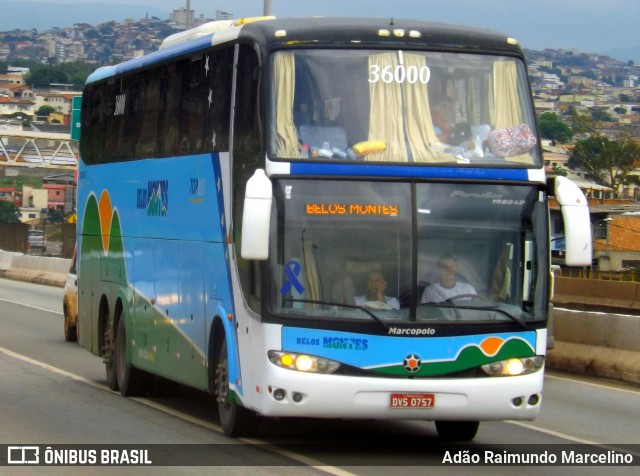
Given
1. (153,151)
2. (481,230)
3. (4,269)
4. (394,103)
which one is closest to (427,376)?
(481,230)

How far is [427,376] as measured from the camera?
11.0 metres

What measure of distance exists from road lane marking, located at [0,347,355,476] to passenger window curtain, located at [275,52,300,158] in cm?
239

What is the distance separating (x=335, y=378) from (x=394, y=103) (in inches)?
90.5

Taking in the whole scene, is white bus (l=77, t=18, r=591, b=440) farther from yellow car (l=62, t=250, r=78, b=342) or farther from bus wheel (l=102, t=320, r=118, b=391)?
yellow car (l=62, t=250, r=78, b=342)

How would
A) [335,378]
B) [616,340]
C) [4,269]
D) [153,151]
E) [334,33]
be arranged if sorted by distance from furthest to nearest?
1. [4,269]
2. [616,340]
3. [153,151]
4. [334,33]
5. [335,378]

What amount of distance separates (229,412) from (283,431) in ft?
3.02

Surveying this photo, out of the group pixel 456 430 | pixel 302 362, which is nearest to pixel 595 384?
pixel 456 430

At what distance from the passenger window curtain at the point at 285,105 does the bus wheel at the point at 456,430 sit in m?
3.09

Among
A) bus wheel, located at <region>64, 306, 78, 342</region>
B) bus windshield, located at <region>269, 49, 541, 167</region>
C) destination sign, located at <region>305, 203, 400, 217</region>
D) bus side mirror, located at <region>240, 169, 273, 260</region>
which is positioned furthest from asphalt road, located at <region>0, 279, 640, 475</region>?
bus wheel, located at <region>64, 306, 78, 342</region>

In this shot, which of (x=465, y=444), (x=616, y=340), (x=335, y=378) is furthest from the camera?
(x=616, y=340)

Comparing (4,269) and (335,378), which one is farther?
(4,269)

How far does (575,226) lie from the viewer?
1114cm

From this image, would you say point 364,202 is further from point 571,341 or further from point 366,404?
point 571,341

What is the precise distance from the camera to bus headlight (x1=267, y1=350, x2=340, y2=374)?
10930mm
